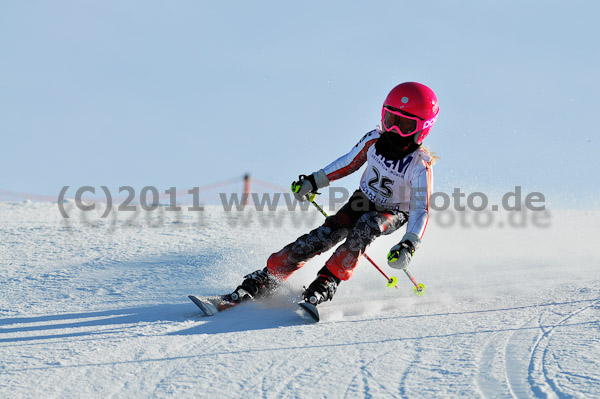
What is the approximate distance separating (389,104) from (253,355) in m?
2.06

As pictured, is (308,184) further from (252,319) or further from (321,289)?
(252,319)

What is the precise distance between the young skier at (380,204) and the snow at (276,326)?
0.21m

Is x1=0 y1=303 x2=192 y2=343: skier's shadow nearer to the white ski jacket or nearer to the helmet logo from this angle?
the white ski jacket

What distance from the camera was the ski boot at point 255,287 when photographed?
161 inches

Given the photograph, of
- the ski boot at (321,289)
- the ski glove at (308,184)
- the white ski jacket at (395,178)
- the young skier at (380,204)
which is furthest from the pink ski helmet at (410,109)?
the ski boot at (321,289)

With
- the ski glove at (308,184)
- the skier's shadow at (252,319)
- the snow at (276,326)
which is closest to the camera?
the snow at (276,326)

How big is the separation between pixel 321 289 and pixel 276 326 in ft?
1.72

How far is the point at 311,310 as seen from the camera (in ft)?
12.2

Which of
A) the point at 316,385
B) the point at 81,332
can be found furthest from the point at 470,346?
the point at 81,332

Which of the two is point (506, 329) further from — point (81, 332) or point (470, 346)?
point (81, 332)

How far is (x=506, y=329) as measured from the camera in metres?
3.43

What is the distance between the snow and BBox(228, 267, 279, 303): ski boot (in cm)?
8

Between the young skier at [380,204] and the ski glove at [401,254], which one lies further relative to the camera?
the young skier at [380,204]

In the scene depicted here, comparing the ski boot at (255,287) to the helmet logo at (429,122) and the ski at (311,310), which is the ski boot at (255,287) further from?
the helmet logo at (429,122)
